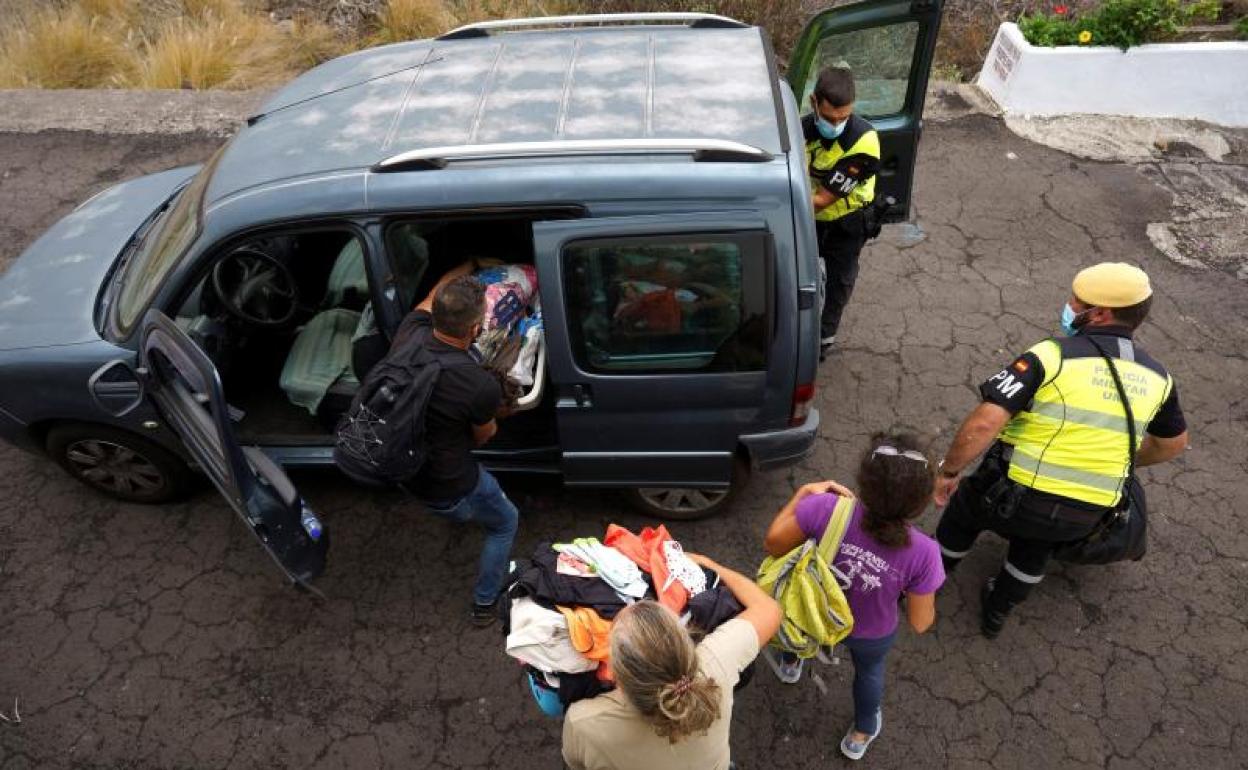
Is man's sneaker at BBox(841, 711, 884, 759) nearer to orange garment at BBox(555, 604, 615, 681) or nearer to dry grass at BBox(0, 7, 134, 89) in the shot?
orange garment at BBox(555, 604, 615, 681)

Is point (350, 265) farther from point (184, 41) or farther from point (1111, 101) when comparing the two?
point (1111, 101)

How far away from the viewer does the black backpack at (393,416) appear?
3.07 metres

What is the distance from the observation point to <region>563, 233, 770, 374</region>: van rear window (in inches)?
128

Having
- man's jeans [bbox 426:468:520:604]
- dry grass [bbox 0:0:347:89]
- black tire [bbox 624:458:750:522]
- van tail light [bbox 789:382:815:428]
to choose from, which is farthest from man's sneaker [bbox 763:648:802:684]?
dry grass [bbox 0:0:347:89]

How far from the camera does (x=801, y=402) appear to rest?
364 cm

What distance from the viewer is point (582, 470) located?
3.90 metres

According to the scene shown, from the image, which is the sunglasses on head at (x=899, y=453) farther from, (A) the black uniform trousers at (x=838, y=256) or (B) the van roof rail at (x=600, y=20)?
(B) the van roof rail at (x=600, y=20)

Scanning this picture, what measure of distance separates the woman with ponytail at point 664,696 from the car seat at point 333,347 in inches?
78.6

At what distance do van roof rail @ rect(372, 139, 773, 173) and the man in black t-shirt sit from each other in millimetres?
463

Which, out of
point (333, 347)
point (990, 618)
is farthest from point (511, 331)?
point (990, 618)

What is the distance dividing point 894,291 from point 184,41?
6622 millimetres

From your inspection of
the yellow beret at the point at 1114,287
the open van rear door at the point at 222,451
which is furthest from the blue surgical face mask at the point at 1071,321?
the open van rear door at the point at 222,451

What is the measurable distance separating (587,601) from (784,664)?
1.48 meters

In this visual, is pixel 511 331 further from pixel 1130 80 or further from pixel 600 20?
pixel 1130 80
